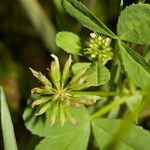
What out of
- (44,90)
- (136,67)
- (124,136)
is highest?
(44,90)

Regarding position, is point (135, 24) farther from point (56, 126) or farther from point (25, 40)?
point (25, 40)

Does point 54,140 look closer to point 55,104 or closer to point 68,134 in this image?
point 68,134

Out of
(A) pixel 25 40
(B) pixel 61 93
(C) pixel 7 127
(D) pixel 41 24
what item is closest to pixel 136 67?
(B) pixel 61 93

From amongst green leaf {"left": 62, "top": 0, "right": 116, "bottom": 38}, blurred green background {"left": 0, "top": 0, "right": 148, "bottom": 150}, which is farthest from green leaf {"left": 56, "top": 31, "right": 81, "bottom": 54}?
blurred green background {"left": 0, "top": 0, "right": 148, "bottom": 150}

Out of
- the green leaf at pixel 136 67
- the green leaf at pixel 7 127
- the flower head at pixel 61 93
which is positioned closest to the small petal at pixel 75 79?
the flower head at pixel 61 93

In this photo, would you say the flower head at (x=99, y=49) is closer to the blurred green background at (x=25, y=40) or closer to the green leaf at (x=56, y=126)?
the green leaf at (x=56, y=126)

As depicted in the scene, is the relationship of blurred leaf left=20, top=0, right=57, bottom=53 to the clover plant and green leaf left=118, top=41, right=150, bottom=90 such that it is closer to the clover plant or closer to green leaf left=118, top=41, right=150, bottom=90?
the clover plant
